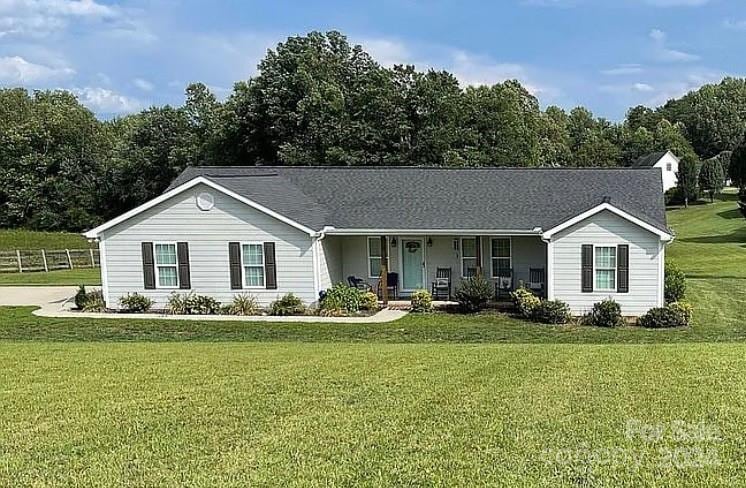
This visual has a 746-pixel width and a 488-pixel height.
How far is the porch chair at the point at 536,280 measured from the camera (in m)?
21.5

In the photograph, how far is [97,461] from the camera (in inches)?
214

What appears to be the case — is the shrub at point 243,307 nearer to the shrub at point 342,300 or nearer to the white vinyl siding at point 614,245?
the shrub at point 342,300

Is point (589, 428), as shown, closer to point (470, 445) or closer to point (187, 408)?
point (470, 445)

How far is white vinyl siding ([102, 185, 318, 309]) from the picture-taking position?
20734mm

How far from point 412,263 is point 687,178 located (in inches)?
1985

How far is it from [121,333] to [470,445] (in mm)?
13767

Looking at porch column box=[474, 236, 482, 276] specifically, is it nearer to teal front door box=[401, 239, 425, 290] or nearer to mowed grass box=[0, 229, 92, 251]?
teal front door box=[401, 239, 425, 290]

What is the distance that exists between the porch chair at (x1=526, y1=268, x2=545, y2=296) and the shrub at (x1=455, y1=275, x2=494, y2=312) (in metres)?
1.77

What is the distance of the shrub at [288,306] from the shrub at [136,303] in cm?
388

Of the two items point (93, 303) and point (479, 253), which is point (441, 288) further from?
point (93, 303)

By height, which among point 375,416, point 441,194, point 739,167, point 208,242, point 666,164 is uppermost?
point 666,164

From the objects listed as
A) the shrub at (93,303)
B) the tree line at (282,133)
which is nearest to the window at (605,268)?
the shrub at (93,303)

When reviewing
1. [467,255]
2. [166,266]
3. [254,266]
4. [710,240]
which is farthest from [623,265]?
[710,240]

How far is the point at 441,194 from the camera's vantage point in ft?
78.0
